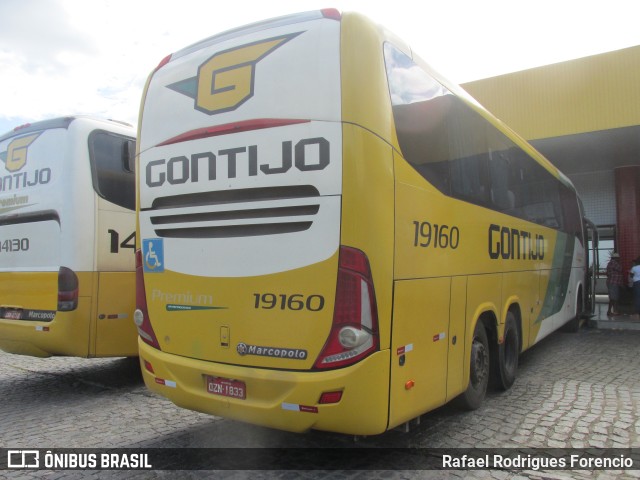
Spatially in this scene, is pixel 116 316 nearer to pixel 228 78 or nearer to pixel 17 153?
pixel 17 153

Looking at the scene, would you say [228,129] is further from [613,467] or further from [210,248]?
A: [613,467]

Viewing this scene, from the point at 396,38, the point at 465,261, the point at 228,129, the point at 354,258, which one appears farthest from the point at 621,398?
the point at 228,129

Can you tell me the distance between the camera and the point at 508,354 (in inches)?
240

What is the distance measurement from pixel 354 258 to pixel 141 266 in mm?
2121

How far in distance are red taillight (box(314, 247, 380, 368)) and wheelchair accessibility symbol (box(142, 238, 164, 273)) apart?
1.72m

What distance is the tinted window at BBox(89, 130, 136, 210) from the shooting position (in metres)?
6.01

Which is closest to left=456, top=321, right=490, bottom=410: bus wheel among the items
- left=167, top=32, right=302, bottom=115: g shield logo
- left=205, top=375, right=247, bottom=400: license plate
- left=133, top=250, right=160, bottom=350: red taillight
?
left=205, top=375, right=247, bottom=400: license plate

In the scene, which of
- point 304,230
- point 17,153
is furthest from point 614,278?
point 17,153

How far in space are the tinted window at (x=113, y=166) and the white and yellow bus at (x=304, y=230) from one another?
1925mm

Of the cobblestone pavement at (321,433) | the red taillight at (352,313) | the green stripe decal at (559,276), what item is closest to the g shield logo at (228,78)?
the red taillight at (352,313)

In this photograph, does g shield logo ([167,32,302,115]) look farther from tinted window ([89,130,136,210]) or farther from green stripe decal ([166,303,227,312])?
tinted window ([89,130,136,210])

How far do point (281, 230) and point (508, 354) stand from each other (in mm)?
4007

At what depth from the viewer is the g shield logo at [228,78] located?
3705 millimetres

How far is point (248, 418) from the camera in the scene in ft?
11.7
